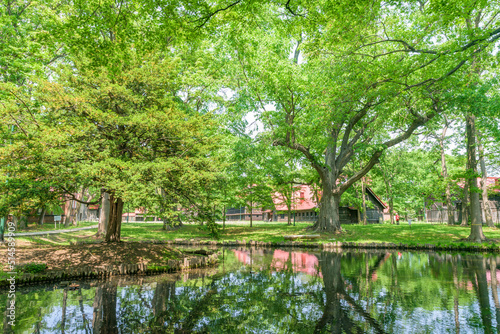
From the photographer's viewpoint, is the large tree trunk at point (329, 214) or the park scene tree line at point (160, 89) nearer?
the park scene tree line at point (160, 89)

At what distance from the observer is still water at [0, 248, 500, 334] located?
5.77 metres

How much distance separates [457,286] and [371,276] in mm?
Result: 2570

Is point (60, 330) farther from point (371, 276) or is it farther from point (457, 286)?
point (457, 286)

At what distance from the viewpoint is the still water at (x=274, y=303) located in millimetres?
5770

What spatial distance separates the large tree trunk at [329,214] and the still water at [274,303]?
42.9ft

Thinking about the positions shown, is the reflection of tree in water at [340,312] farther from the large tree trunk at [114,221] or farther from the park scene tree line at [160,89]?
the large tree trunk at [114,221]

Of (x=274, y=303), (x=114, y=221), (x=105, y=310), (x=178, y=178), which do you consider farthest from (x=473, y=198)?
(x=105, y=310)

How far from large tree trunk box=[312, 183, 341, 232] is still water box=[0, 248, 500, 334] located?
1307cm

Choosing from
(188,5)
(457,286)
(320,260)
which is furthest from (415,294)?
(188,5)

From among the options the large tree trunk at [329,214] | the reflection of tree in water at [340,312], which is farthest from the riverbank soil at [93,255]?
the large tree trunk at [329,214]

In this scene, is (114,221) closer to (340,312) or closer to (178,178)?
(178,178)

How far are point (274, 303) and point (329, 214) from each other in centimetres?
1908

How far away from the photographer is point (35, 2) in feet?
55.7

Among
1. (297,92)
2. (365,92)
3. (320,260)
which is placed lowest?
(320,260)
